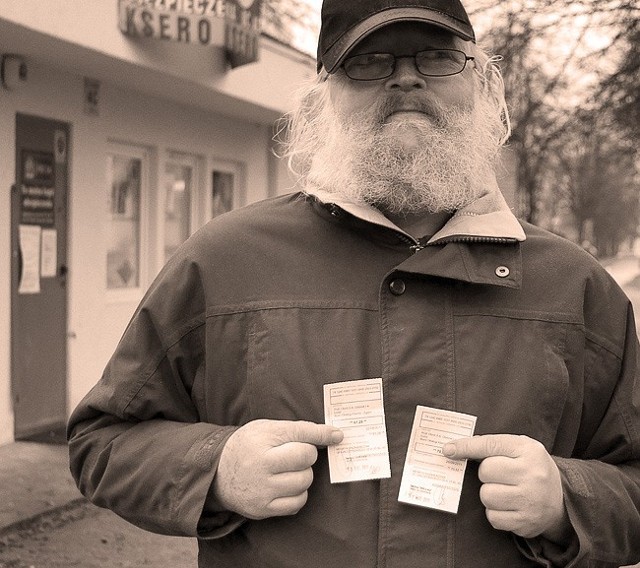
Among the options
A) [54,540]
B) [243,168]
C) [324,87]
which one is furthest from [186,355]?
[243,168]

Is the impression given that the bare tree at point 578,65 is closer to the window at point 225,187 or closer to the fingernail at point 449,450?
the window at point 225,187

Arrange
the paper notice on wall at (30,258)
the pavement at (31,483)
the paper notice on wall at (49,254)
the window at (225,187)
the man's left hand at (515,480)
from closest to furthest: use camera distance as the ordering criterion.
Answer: the man's left hand at (515,480)
the pavement at (31,483)
the paper notice on wall at (30,258)
the paper notice on wall at (49,254)
the window at (225,187)

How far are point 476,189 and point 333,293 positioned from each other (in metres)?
0.43

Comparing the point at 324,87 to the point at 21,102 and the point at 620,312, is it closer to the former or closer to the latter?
the point at 620,312

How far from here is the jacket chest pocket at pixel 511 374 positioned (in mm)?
1723

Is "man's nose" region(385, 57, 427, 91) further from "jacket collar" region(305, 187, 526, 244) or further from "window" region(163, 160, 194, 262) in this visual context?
"window" region(163, 160, 194, 262)

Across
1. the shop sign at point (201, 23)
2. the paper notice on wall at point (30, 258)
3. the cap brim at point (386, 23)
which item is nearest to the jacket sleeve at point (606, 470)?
the cap brim at point (386, 23)

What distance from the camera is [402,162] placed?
1941 mm

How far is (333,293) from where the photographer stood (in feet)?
5.83

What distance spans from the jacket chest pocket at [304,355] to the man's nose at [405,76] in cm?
45

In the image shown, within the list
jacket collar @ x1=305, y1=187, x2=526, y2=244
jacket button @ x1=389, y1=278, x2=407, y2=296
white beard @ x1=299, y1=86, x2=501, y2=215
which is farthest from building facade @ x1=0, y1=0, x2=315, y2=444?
jacket button @ x1=389, y1=278, x2=407, y2=296

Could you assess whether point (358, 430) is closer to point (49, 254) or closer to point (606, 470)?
point (606, 470)

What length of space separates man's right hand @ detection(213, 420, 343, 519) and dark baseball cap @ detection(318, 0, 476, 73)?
0.71 m

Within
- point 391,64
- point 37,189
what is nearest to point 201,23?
point 37,189
